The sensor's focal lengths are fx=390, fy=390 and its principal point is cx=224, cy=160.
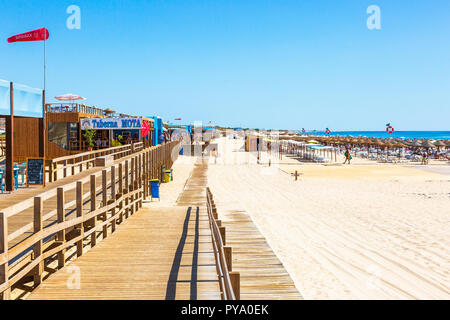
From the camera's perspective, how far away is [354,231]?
10.5 meters

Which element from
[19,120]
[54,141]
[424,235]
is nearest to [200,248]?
[424,235]

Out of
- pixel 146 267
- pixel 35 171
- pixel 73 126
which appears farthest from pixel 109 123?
pixel 146 267

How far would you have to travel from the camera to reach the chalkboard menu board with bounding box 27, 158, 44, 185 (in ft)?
34.0

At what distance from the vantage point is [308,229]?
10.6m

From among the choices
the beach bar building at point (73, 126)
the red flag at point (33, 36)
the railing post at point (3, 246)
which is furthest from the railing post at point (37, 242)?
the beach bar building at point (73, 126)

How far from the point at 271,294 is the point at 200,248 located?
1315 millimetres

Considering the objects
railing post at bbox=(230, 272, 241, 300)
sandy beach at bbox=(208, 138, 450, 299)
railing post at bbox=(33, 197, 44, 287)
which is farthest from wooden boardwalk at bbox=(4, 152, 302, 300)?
railing post at bbox=(230, 272, 241, 300)

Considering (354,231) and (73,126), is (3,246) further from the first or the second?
(73,126)

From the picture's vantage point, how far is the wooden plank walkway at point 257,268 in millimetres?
5426

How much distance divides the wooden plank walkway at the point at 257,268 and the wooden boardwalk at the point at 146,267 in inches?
27.1

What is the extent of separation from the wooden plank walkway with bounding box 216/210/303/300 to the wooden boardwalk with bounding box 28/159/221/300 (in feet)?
2.26

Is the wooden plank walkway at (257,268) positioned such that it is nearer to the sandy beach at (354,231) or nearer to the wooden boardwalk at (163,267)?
the wooden boardwalk at (163,267)

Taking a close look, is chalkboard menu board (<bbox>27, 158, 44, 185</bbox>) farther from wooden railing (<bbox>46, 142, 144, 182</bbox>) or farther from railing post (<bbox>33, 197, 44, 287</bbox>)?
railing post (<bbox>33, 197, 44, 287</bbox>)
